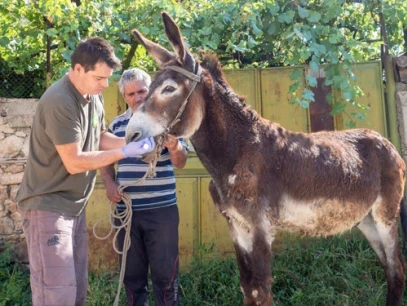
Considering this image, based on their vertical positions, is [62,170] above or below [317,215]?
above

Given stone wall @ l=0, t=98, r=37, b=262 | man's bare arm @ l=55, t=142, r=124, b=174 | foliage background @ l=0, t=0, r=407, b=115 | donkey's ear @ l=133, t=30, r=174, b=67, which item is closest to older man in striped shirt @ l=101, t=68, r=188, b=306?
donkey's ear @ l=133, t=30, r=174, b=67

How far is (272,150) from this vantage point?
3262mm

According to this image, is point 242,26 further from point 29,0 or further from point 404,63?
point 29,0

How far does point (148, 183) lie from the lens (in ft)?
11.9

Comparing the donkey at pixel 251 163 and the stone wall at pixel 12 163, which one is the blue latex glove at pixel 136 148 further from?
the stone wall at pixel 12 163

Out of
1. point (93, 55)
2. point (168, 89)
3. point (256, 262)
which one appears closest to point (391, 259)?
point (256, 262)

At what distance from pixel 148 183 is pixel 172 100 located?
90cm

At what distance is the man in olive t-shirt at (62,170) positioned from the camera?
2764mm

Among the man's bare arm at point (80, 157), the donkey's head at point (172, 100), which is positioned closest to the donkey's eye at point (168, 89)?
the donkey's head at point (172, 100)

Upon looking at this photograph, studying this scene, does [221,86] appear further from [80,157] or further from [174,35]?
[80,157]

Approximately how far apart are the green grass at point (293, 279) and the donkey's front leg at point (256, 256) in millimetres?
1171

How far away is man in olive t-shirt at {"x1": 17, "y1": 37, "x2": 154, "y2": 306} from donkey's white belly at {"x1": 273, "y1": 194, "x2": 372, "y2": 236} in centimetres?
108

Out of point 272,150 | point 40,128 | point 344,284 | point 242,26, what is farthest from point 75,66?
Answer: point 344,284

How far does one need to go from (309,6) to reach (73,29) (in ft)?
8.22
